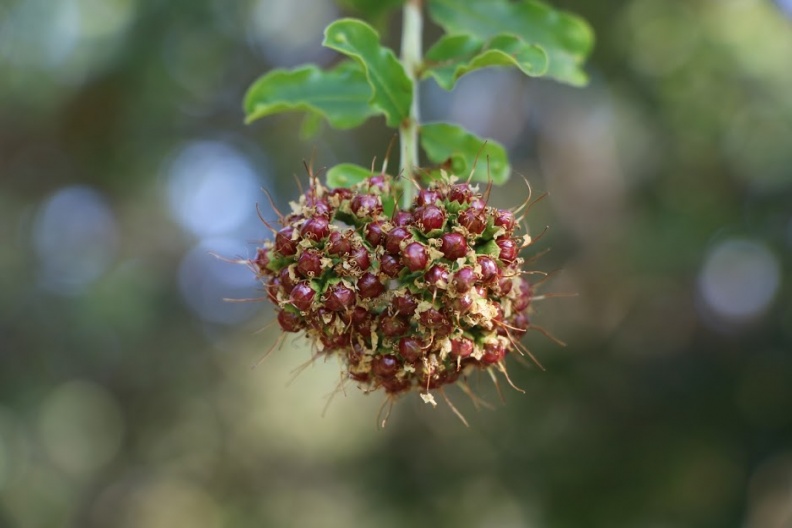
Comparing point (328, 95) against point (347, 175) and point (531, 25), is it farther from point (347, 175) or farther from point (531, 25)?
point (531, 25)

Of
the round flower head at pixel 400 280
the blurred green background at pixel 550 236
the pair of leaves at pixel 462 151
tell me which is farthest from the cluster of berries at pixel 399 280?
the blurred green background at pixel 550 236

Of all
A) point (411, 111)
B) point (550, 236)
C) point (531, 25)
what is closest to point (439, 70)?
point (411, 111)

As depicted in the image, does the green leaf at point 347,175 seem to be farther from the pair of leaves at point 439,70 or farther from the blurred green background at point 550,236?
the blurred green background at point 550,236

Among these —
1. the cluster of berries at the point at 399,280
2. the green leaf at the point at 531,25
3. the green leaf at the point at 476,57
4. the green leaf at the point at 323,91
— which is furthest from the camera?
the green leaf at the point at 531,25

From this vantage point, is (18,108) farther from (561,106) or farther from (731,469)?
(731,469)

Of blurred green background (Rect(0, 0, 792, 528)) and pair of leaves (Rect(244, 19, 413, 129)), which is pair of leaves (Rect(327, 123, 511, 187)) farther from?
blurred green background (Rect(0, 0, 792, 528))

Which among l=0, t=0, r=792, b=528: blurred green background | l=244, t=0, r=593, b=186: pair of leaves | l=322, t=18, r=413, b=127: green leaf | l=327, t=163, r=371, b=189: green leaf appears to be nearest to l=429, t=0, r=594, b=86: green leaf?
l=244, t=0, r=593, b=186: pair of leaves
